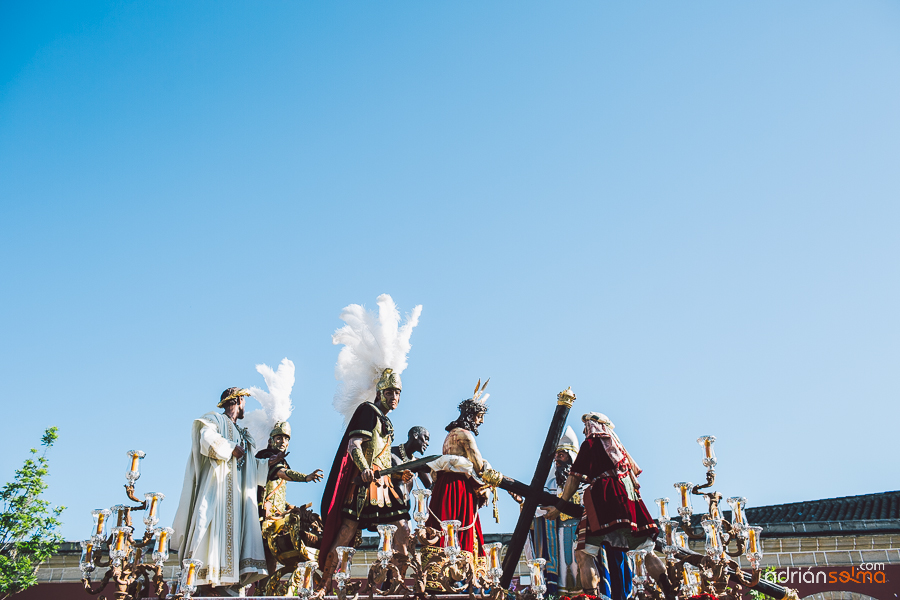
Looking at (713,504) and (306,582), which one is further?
(713,504)

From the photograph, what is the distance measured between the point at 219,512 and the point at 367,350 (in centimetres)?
245

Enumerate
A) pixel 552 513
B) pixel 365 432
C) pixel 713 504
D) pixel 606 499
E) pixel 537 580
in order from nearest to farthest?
pixel 537 580 < pixel 713 504 < pixel 606 499 < pixel 365 432 < pixel 552 513

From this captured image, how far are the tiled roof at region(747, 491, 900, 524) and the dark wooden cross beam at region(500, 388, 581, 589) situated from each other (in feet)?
37.7

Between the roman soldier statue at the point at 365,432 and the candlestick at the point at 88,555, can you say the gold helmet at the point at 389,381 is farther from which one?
the candlestick at the point at 88,555

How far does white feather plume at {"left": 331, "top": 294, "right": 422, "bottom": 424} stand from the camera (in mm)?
9336

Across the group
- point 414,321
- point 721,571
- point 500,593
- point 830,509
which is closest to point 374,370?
point 414,321

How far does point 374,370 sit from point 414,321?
765 millimetres

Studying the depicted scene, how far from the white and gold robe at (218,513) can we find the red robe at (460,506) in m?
1.92

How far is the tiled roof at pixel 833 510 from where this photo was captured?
18484mm

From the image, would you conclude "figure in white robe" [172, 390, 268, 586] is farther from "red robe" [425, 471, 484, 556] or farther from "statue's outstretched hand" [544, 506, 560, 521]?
"statue's outstretched hand" [544, 506, 560, 521]

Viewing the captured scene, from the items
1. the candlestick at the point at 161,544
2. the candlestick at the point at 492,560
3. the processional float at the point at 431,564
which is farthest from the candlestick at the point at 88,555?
the candlestick at the point at 492,560

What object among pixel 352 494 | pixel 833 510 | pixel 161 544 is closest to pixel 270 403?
pixel 352 494

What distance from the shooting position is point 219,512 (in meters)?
8.23

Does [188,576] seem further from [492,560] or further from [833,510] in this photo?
[833,510]
